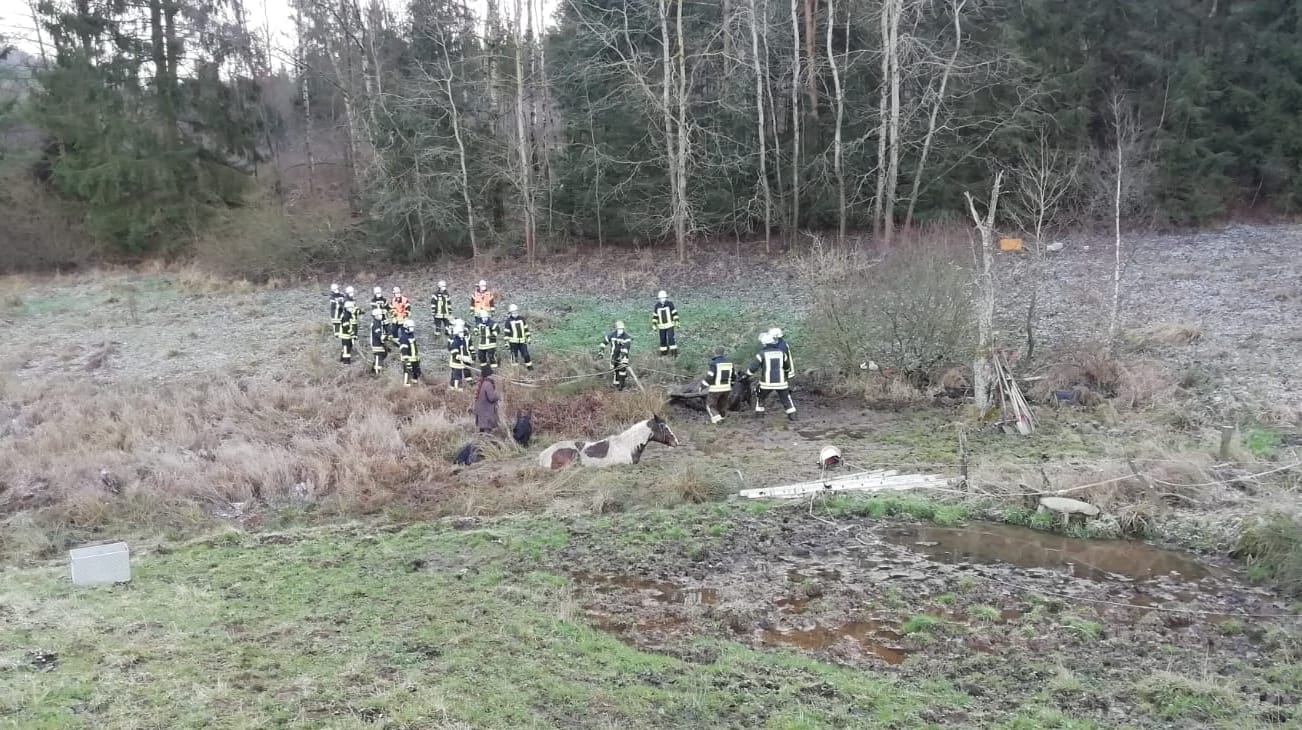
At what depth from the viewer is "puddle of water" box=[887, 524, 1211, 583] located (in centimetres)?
850

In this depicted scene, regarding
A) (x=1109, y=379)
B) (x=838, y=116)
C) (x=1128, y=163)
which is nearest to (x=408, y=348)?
(x=1109, y=379)

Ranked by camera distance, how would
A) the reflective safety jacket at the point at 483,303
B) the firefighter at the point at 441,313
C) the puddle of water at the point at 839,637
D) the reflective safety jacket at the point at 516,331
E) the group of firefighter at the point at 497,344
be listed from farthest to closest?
the firefighter at the point at 441,313 → the reflective safety jacket at the point at 483,303 → the reflective safety jacket at the point at 516,331 → the group of firefighter at the point at 497,344 → the puddle of water at the point at 839,637

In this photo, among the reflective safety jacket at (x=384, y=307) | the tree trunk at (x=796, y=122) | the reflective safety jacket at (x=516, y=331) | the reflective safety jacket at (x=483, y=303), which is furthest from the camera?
the tree trunk at (x=796, y=122)

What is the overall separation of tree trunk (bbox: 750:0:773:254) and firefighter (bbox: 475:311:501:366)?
507 inches

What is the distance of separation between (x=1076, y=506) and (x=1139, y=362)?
7.48 meters

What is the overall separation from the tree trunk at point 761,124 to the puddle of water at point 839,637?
71.9 feet

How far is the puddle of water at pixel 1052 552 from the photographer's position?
850 centimetres

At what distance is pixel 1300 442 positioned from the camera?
11625 millimetres

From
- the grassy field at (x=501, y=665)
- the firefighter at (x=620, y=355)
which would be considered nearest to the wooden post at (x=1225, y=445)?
the grassy field at (x=501, y=665)

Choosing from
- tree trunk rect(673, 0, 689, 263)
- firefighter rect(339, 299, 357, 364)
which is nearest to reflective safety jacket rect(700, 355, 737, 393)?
firefighter rect(339, 299, 357, 364)

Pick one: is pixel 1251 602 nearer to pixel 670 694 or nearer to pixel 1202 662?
pixel 1202 662

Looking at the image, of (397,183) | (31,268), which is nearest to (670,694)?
(397,183)

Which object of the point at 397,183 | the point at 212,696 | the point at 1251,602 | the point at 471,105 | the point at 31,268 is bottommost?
→ the point at 1251,602

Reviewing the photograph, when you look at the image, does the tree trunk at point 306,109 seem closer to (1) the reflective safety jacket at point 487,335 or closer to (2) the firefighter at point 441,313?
(2) the firefighter at point 441,313
